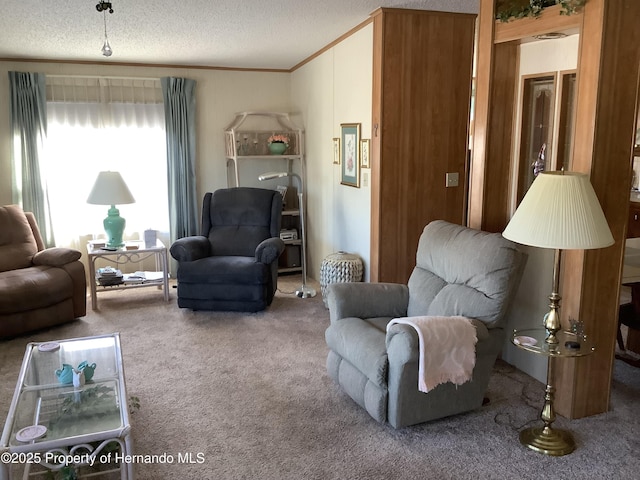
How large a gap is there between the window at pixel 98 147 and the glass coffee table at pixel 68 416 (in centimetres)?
303

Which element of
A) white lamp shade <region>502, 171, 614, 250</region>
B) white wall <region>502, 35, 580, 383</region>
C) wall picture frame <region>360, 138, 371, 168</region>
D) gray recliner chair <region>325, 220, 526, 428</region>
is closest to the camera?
white lamp shade <region>502, 171, 614, 250</region>

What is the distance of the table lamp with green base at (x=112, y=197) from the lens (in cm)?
Result: 498

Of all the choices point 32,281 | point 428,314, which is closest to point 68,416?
point 428,314

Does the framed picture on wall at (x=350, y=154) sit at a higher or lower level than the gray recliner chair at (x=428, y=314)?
higher

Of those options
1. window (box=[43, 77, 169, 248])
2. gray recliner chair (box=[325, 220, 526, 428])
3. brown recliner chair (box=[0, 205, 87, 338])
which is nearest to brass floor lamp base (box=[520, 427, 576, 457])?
gray recliner chair (box=[325, 220, 526, 428])

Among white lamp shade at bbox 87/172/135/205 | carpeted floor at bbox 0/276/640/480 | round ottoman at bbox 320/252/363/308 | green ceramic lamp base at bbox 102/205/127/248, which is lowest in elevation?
carpeted floor at bbox 0/276/640/480

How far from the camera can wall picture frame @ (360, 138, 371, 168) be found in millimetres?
4386

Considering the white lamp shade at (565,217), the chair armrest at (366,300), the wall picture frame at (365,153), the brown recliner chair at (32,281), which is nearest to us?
the white lamp shade at (565,217)

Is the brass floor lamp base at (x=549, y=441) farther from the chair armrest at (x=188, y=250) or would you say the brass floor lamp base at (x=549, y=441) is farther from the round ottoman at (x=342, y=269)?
the chair armrest at (x=188, y=250)

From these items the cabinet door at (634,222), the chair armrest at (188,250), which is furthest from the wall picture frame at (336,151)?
the cabinet door at (634,222)

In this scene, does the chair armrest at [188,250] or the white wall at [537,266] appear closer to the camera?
the white wall at [537,266]

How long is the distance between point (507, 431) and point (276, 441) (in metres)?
1.15

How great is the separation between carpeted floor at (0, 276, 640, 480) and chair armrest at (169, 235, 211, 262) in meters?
0.79

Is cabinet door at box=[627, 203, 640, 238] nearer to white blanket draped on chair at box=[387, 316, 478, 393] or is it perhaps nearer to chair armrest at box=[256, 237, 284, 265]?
chair armrest at box=[256, 237, 284, 265]
